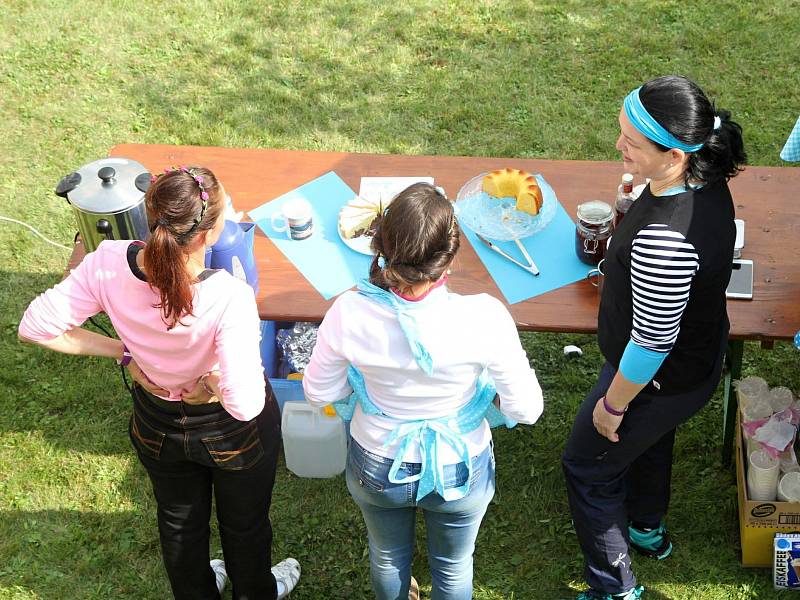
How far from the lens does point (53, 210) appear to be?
5168 mm

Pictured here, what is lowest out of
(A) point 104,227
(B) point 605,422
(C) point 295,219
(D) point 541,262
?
(B) point 605,422

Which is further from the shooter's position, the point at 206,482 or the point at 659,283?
the point at 206,482

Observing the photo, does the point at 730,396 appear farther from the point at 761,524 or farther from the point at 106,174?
the point at 106,174

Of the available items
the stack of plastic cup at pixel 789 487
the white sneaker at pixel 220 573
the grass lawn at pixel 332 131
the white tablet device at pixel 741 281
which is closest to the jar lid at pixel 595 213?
the grass lawn at pixel 332 131

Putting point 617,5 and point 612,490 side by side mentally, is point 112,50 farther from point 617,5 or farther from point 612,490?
point 612,490

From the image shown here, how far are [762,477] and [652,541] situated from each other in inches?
19.4

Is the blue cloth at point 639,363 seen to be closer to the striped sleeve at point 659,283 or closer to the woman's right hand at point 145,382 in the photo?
the striped sleeve at point 659,283

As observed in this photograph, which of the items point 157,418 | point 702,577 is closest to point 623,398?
point 702,577

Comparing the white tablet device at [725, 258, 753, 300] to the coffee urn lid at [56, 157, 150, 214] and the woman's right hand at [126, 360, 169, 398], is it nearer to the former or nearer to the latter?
the woman's right hand at [126, 360, 169, 398]

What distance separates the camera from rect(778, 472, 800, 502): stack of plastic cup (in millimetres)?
3361

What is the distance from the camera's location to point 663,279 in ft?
8.07

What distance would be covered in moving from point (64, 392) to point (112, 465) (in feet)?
1.69

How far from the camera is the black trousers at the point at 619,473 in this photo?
2939mm

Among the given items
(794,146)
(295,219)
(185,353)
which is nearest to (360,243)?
(295,219)
